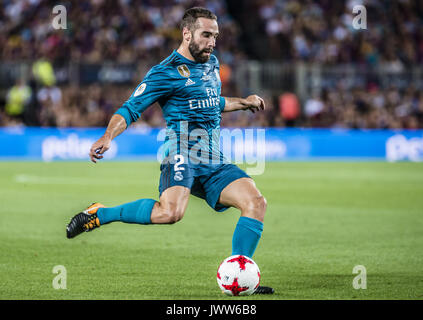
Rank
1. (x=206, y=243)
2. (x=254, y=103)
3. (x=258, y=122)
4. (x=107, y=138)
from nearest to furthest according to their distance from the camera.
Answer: (x=107, y=138) < (x=254, y=103) < (x=206, y=243) < (x=258, y=122)

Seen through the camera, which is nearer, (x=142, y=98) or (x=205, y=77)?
(x=142, y=98)

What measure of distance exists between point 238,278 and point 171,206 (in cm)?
84

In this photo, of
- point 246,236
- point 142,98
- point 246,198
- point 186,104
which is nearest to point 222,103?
point 186,104

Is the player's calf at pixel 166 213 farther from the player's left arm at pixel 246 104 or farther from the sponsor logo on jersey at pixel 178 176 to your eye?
the player's left arm at pixel 246 104

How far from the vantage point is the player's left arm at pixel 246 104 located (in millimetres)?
7211

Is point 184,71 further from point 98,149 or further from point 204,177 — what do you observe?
point 98,149

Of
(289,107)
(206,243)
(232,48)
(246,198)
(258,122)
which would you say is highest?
(232,48)

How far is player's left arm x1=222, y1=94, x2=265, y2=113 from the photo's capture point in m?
7.21

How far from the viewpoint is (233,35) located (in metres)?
28.2

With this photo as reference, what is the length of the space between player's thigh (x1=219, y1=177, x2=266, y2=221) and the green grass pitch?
0.69 m

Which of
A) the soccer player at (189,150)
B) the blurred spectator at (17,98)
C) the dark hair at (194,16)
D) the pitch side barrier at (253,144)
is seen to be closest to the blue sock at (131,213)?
the soccer player at (189,150)

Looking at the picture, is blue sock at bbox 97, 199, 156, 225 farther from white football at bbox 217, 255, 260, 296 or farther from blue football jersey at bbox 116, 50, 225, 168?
white football at bbox 217, 255, 260, 296

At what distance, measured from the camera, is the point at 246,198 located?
6324 mm
